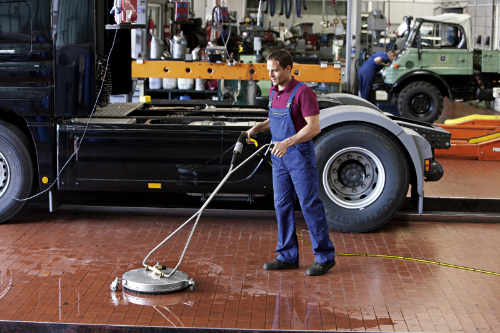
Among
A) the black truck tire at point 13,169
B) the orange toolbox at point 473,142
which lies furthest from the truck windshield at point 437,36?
the black truck tire at point 13,169

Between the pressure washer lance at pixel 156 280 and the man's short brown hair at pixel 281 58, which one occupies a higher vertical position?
the man's short brown hair at pixel 281 58

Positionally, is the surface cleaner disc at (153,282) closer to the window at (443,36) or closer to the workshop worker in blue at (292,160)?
the workshop worker in blue at (292,160)

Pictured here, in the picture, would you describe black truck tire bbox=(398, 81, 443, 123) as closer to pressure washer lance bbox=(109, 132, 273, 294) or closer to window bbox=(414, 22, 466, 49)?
window bbox=(414, 22, 466, 49)

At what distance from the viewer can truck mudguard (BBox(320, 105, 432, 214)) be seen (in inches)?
279

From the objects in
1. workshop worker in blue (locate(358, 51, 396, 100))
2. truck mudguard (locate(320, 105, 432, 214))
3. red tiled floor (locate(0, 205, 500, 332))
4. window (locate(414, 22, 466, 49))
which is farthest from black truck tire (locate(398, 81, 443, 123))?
truck mudguard (locate(320, 105, 432, 214))

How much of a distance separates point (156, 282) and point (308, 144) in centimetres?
158

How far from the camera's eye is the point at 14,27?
22.9 feet

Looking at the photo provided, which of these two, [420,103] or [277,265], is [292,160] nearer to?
[277,265]

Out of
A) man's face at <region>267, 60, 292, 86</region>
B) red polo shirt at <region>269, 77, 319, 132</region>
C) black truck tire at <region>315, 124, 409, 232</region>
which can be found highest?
man's face at <region>267, 60, 292, 86</region>

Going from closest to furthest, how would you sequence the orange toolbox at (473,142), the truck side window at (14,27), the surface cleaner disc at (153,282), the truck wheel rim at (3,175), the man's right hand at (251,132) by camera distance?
the surface cleaner disc at (153,282), the man's right hand at (251,132), the truck side window at (14,27), the truck wheel rim at (3,175), the orange toolbox at (473,142)

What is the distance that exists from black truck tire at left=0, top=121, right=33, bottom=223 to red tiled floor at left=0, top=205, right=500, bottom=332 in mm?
236

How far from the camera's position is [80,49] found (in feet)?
23.2

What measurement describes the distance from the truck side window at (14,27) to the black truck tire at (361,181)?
3.05 meters

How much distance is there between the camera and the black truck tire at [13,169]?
718cm
